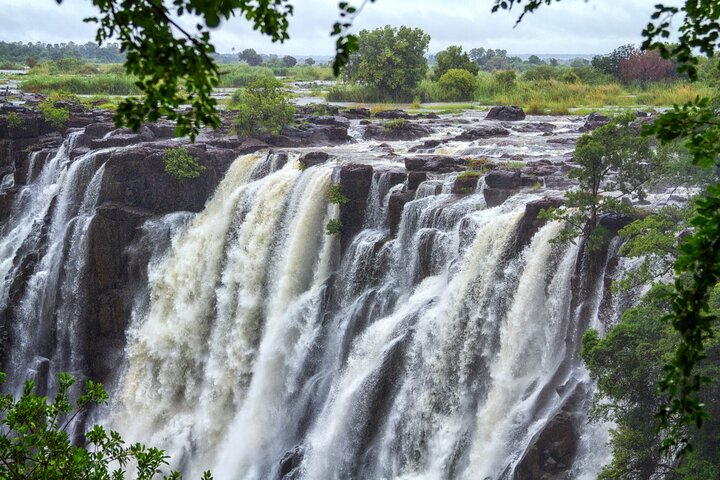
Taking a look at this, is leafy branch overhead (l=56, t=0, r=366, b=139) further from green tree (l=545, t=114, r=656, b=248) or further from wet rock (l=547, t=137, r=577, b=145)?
wet rock (l=547, t=137, r=577, b=145)

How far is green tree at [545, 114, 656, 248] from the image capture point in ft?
50.9

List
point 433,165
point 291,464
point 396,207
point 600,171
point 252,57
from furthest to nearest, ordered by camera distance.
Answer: point 252,57 < point 433,165 < point 396,207 < point 291,464 < point 600,171

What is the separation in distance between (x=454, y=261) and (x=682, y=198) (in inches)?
208

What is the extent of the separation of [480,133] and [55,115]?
18.4m

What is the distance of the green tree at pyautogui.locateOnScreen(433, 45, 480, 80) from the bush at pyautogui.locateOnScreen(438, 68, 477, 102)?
2464mm

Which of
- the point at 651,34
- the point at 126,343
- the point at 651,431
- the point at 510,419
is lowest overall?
the point at 126,343

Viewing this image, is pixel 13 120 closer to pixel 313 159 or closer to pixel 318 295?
pixel 313 159

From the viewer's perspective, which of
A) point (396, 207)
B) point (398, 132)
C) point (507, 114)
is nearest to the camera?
point (396, 207)

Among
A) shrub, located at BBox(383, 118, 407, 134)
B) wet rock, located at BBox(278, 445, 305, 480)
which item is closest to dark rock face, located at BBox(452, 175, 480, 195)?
wet rock, located at BBox(278, 445, 305, 480)

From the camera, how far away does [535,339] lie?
15.7 m

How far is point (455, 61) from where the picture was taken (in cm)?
5059

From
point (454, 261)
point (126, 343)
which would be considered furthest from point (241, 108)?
point (454, 261)

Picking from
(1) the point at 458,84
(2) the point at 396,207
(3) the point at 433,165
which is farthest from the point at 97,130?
(1) the point at 458,84

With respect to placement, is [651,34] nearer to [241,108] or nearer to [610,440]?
[610,440]
